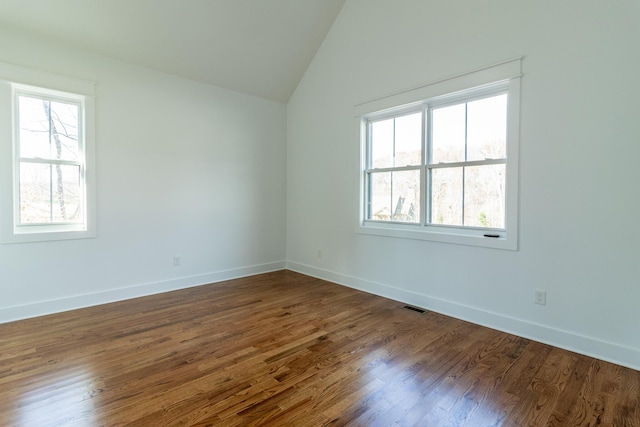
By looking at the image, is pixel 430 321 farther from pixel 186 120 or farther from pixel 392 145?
pixel 186 120

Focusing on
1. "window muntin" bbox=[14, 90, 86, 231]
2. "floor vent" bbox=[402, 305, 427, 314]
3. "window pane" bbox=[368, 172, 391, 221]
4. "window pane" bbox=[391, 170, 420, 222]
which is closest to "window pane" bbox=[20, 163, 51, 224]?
"window muntin" bbox=[14, 90, 86, 231]

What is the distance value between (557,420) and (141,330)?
3.04 meters

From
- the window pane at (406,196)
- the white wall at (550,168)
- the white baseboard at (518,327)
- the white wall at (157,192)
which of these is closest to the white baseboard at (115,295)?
the white wall at (157,192)

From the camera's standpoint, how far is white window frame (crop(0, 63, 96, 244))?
286 centimetres

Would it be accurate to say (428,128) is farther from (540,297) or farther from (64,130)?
(64,130)

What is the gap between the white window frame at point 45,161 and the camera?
286 centimetres

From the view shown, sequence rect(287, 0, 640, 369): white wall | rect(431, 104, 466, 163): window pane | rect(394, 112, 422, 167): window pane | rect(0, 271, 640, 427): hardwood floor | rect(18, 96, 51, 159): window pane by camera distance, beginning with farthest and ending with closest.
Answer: rect(394, 112, 422, 167): window pane → rect(431, 104, 466, 163): window pane → rect(18, 96, 51, 159): window pane → rect(287, 0, 640, 369): white wall → rect(0, 271, 640, 427): hardwood floor

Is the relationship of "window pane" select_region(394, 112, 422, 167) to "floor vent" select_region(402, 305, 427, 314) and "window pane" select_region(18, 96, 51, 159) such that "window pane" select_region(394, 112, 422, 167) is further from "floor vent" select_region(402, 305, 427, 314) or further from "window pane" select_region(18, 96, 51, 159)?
"window pane" select_region(18, 96, 51, 159)

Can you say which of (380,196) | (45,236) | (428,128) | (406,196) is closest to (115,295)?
(45,236)

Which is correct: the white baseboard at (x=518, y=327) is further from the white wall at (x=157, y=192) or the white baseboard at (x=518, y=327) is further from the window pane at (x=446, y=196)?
the white wall at (x=157, y=192)

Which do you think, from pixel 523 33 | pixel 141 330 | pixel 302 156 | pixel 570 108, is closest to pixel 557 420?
pixel 570 108

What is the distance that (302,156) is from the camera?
4820 millimetres

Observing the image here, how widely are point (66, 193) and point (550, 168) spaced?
4.61 m

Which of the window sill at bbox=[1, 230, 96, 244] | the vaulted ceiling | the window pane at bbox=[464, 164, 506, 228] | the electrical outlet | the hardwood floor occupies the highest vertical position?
the vaulted ceiling
